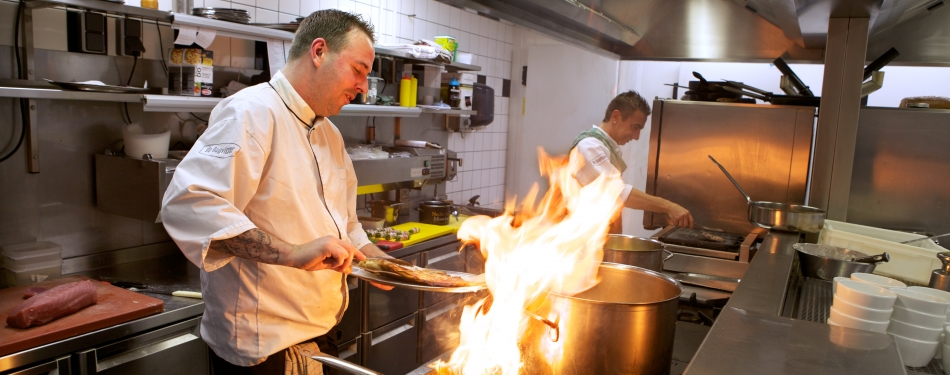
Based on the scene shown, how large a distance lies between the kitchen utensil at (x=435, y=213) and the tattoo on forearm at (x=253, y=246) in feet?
8.27

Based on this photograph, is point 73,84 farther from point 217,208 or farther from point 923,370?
point 923,370

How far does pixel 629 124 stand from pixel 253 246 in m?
2.63

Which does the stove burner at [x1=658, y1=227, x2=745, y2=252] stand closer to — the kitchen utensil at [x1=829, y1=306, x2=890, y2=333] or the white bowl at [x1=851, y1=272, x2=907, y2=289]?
the white bowl at [x1=851, y1=272, x2=907, y2=289]

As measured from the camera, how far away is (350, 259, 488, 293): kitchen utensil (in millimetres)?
1437

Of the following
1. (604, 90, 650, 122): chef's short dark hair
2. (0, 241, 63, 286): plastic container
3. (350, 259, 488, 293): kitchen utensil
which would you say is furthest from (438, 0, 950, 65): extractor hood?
(0, 241, 63, 286): plastic container

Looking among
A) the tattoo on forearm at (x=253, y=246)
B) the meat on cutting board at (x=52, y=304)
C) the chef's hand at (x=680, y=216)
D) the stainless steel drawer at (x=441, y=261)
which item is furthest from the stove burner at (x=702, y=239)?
the meat on cutting board at (x=52, y=304)

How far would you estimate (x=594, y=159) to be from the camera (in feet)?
11.6

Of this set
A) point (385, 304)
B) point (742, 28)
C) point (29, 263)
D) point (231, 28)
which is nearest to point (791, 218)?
point (742, 28)

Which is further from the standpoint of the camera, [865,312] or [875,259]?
[875,259]

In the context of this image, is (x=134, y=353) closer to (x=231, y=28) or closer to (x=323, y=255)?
(x=323, y=255)

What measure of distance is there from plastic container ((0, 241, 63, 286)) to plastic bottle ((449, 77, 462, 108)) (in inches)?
102

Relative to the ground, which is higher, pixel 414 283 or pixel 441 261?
pixel 414 283

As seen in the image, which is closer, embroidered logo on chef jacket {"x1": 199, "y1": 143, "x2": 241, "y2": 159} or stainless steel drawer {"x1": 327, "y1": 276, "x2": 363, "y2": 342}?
embroidered logo on chef jacket {"x1": 199, "y1": 143, "x2": 241, "y2": 159}

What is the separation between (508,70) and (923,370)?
14.9ft
